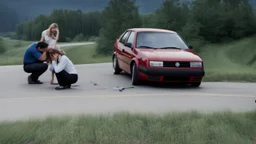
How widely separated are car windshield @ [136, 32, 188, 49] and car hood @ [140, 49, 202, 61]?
567mm

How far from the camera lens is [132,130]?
5.96 m

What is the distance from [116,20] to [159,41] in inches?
2756

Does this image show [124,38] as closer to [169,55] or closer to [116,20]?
[169,55]

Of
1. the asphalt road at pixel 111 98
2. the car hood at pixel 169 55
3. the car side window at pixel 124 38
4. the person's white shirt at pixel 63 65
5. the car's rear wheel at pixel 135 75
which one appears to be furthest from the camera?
the car side window at pixel 124 38

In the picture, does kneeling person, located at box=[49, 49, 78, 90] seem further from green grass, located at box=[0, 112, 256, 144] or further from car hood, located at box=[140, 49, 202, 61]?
green grass, located at box=[0, 112, 256, 144]

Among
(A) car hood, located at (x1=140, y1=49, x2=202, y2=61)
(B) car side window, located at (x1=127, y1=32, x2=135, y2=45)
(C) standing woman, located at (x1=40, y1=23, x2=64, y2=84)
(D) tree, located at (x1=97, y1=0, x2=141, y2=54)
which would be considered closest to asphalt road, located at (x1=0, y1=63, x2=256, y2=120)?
(A) car hood, located at (x1=140, y1=49, x2=202, y2=61)

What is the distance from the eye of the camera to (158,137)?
19.1ft

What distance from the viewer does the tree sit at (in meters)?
79.4

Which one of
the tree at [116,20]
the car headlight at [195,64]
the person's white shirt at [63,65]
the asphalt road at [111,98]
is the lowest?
the tree at [116,20]

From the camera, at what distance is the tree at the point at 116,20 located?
79375mm

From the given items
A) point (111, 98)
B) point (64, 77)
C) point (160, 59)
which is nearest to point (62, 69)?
point (64, 77)

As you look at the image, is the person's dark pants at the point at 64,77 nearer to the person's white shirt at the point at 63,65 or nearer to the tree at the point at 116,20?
the person's white shirt at the point at 63,65

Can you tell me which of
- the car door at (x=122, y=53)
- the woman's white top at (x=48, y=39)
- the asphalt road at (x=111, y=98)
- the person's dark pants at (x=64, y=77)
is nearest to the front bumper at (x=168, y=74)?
the asphalt road at (x=111, y=98)

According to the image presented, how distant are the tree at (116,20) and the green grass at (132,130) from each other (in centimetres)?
7098
